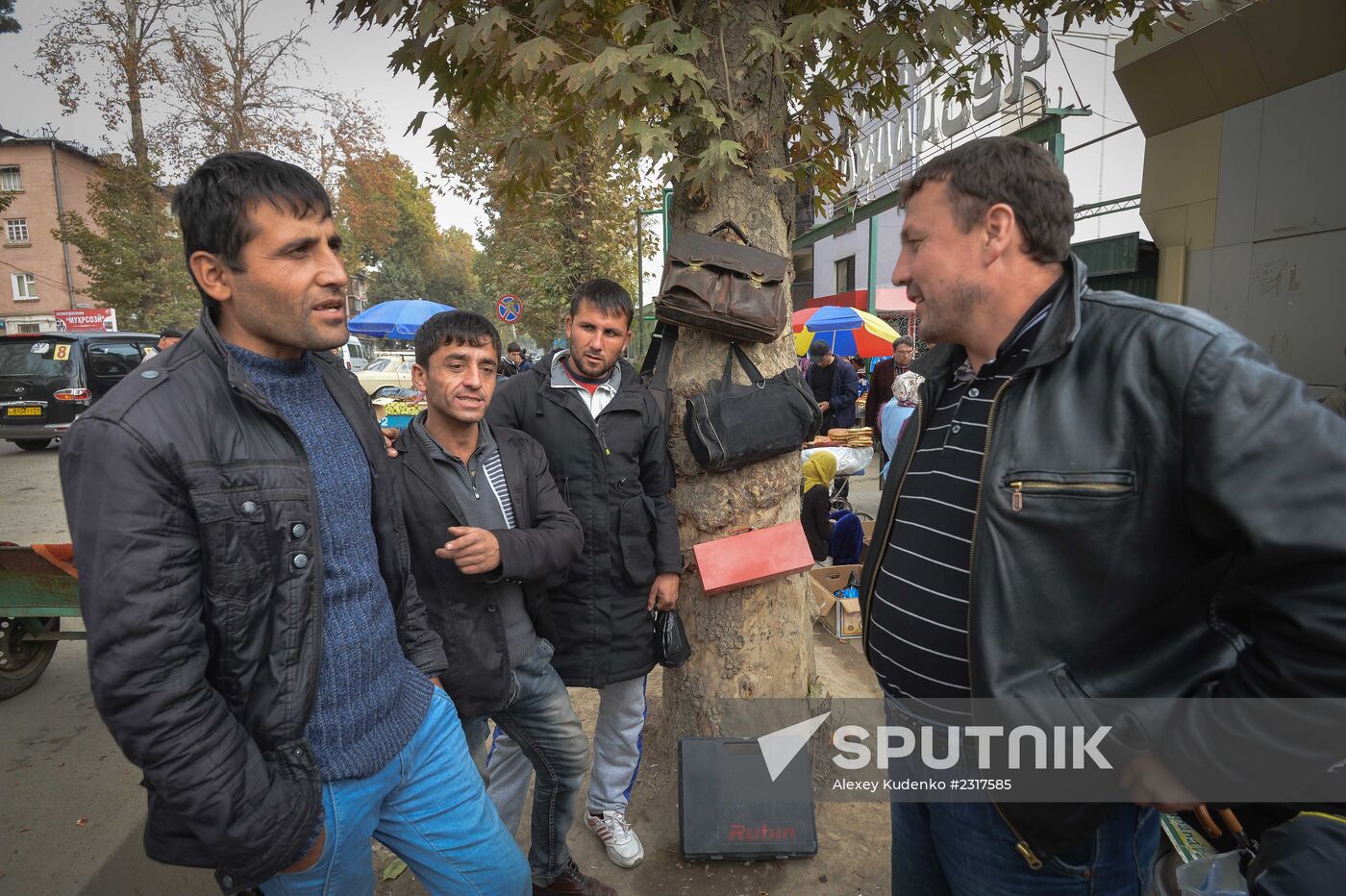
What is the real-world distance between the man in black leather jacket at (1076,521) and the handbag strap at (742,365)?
4.01ft

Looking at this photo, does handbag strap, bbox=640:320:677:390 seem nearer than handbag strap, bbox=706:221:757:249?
No

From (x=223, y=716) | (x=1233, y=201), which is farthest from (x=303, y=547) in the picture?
(x=1233, y=201)

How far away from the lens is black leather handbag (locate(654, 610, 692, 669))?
2.75m

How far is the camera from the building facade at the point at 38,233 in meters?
31.8

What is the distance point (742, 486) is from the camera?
9.72 ft

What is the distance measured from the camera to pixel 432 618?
2154 mm

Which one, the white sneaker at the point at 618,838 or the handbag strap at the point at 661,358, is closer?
the white sneaker at the point at 618,838

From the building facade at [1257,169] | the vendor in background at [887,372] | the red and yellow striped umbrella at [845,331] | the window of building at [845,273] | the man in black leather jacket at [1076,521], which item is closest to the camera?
the man in black leather jacket at [1076,521]

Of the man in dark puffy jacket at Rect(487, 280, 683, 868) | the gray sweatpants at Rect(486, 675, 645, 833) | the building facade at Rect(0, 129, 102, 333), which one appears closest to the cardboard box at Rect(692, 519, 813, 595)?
the man in dark puffy jacket at Rect(487, 280, 683, 868)

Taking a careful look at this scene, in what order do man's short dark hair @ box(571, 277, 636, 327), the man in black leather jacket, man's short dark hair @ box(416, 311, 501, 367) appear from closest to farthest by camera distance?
the man in black leather jacket → man's short dark hair @ box(416, 311, 501, 367) → man's short dark hair @ box(571, 277, 636, 327)

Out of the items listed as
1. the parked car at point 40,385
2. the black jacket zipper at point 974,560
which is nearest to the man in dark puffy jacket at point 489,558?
the black jacket zipper at point 974,560

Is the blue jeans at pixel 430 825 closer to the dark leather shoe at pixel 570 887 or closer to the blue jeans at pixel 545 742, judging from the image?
the blue jeans at pixel 545 742

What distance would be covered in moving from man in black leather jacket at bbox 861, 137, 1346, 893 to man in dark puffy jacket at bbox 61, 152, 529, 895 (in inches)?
46.4

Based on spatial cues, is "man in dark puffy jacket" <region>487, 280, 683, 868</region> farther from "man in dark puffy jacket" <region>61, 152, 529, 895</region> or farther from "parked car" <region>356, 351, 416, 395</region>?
"parked car" <region>356, 351, 416, 395</region>
